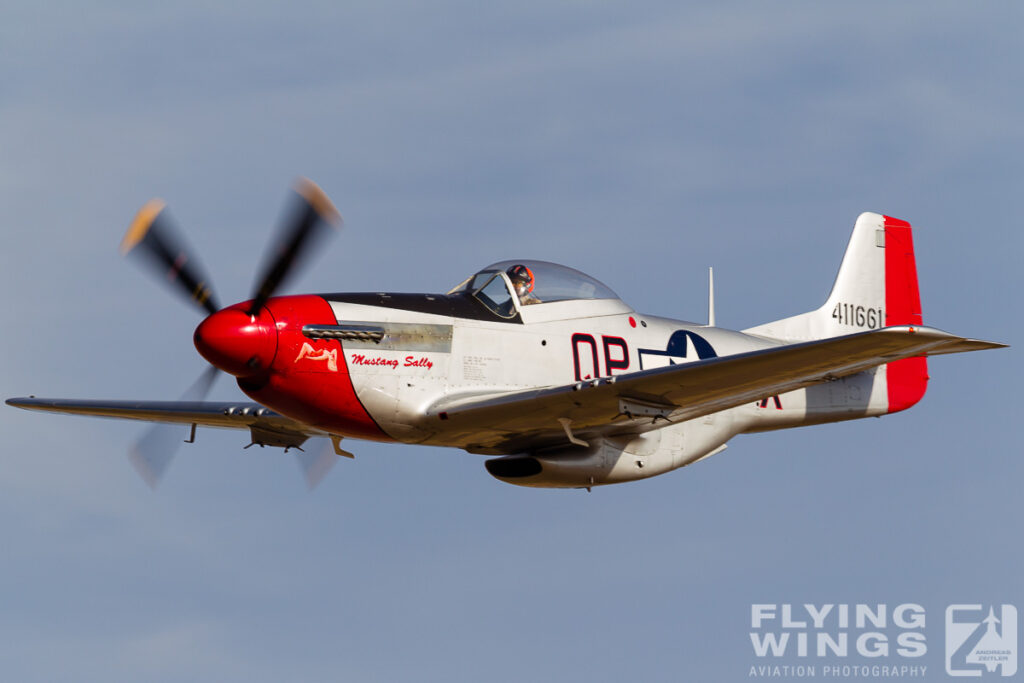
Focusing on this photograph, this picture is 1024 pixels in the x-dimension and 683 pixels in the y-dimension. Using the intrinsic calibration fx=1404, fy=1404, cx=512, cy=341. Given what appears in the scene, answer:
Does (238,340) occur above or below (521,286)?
below

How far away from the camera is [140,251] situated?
15438 millimetres

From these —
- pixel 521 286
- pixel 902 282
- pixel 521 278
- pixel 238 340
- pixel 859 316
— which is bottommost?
pixel 238 340

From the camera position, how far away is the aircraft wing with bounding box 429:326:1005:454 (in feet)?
47.7

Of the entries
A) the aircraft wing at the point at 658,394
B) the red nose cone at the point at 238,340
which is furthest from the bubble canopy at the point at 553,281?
the red nose cone at the point at 238,340

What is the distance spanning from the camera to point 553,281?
16781 millimetres

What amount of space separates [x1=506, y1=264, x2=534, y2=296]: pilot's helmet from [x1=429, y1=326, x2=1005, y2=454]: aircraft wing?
4.30ft

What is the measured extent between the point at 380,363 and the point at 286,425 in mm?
2944

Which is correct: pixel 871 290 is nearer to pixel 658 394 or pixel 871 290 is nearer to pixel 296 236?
pixel 658 394

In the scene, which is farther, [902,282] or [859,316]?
[902,282]

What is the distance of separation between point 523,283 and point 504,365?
1039 mm

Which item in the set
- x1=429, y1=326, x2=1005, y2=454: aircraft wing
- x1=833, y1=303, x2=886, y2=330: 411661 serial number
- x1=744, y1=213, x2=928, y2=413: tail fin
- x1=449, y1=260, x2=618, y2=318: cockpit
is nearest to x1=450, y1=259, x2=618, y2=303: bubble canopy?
x1=449, y1=260, x2=618, y2=318: cockpit

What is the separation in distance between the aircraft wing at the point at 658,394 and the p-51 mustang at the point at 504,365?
25mm

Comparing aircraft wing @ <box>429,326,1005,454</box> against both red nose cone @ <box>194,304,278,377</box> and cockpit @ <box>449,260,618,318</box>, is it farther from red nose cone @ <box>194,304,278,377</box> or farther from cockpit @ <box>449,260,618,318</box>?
red nose cone @ <box>194,304,278,377</box>

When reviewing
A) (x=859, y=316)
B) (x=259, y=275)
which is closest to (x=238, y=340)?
(x=259, y=275)
